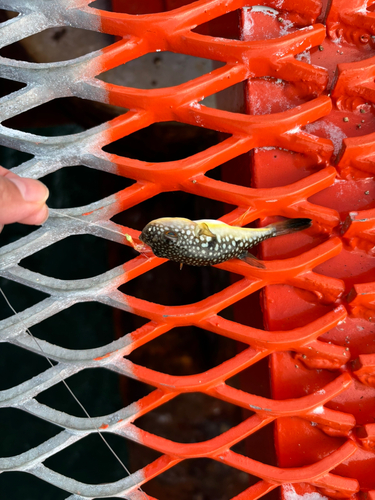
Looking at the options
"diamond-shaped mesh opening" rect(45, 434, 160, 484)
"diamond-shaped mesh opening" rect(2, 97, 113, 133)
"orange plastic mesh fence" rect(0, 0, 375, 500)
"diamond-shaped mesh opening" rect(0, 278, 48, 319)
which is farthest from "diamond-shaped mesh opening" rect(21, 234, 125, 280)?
"diamond-shaped mesh opening" rect(45, 434, 160, 484)

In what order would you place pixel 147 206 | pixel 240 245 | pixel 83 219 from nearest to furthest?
pixel 240 245
pixel 83 219
pixel 147 206

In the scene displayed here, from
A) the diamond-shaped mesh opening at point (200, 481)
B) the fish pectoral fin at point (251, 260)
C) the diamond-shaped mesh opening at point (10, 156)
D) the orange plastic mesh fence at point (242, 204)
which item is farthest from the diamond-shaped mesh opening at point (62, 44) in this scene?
the diamond-shaped mesh opening at point (200, 481)

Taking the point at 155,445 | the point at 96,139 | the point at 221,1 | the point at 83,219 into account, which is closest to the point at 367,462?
the point at 155,445

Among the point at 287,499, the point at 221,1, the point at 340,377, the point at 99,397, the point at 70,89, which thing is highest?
the point at 221,1

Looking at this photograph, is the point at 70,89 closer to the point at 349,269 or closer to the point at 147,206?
the point at 147,206

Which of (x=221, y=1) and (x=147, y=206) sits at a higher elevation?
(x=221, y=1)

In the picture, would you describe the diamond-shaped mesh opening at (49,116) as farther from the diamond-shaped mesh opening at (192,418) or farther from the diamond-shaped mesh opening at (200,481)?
the diamond-shaped mesh opening at (200,481)

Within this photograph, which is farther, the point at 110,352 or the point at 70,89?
the point at 110,352
